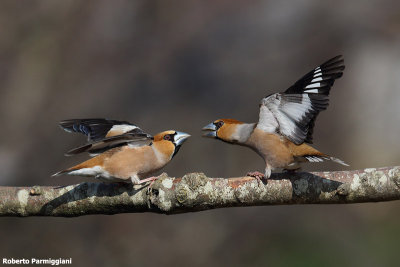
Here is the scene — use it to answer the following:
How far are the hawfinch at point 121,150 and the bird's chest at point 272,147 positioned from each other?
0.84 meters

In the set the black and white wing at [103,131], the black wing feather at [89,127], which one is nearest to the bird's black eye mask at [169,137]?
the black and white wing at [103,131]

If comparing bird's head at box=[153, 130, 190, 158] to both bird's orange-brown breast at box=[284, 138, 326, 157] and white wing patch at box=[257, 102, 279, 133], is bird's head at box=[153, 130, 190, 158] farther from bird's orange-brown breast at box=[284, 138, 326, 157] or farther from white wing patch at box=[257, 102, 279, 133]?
bird's orange-brown breast at box=[284, 138, 326, 157]

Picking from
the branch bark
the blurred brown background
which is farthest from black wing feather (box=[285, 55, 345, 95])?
the blurred brown background

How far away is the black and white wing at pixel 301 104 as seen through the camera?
4.93 m

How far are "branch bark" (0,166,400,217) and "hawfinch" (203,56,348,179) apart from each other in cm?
27

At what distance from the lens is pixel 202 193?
4500 mm

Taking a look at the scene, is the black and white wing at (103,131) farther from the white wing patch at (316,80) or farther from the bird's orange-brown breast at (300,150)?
the white wing patch at (316,80)

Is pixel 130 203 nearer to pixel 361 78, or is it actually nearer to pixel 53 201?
pixel 53 201

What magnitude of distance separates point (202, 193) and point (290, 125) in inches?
56.8

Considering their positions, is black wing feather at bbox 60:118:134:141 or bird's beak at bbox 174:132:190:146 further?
bird's beak at bbox 174:132:190:146

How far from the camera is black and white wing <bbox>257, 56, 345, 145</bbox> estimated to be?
4930mm

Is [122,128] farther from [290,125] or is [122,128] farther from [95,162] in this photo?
[290,125]

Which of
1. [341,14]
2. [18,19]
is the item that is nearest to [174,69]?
[341,14]

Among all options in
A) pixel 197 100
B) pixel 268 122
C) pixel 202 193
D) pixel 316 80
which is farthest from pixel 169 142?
pixel 197 100
